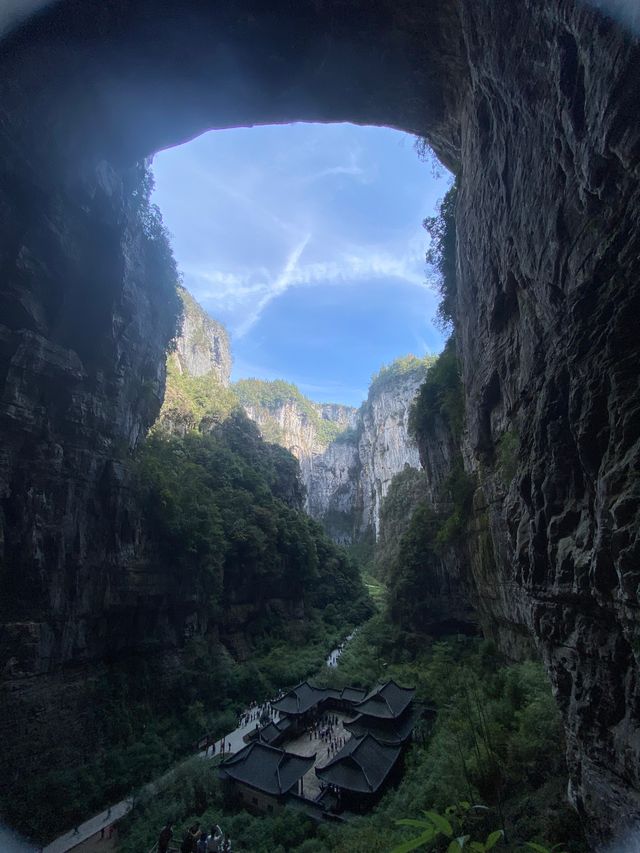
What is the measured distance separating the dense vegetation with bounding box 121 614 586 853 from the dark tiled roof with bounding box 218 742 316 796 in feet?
1.90

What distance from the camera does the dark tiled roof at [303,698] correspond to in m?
17.6

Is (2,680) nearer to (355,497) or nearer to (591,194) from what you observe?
(591,194)

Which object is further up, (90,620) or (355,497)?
(355,497)

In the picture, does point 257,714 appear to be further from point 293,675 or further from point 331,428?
point 331,428

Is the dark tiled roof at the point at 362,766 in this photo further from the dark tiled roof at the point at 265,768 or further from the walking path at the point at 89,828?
the walking path at the point at 89,828

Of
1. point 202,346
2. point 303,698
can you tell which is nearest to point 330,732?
point 303,698

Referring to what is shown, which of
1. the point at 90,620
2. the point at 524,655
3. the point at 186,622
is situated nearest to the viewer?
the point at 524,655

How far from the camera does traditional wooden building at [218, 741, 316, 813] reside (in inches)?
468

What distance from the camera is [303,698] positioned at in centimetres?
1836

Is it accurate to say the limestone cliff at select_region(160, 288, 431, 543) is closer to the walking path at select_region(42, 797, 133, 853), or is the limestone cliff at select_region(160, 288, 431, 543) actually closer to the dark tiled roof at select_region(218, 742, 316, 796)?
the dark tiled roof at select_region(218, 742, 316, 796)

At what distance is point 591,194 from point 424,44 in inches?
353

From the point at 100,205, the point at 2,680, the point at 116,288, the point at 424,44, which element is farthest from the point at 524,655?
the point at 100,205

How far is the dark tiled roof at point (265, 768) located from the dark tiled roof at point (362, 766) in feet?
2.57

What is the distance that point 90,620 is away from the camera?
14117 millimetres
